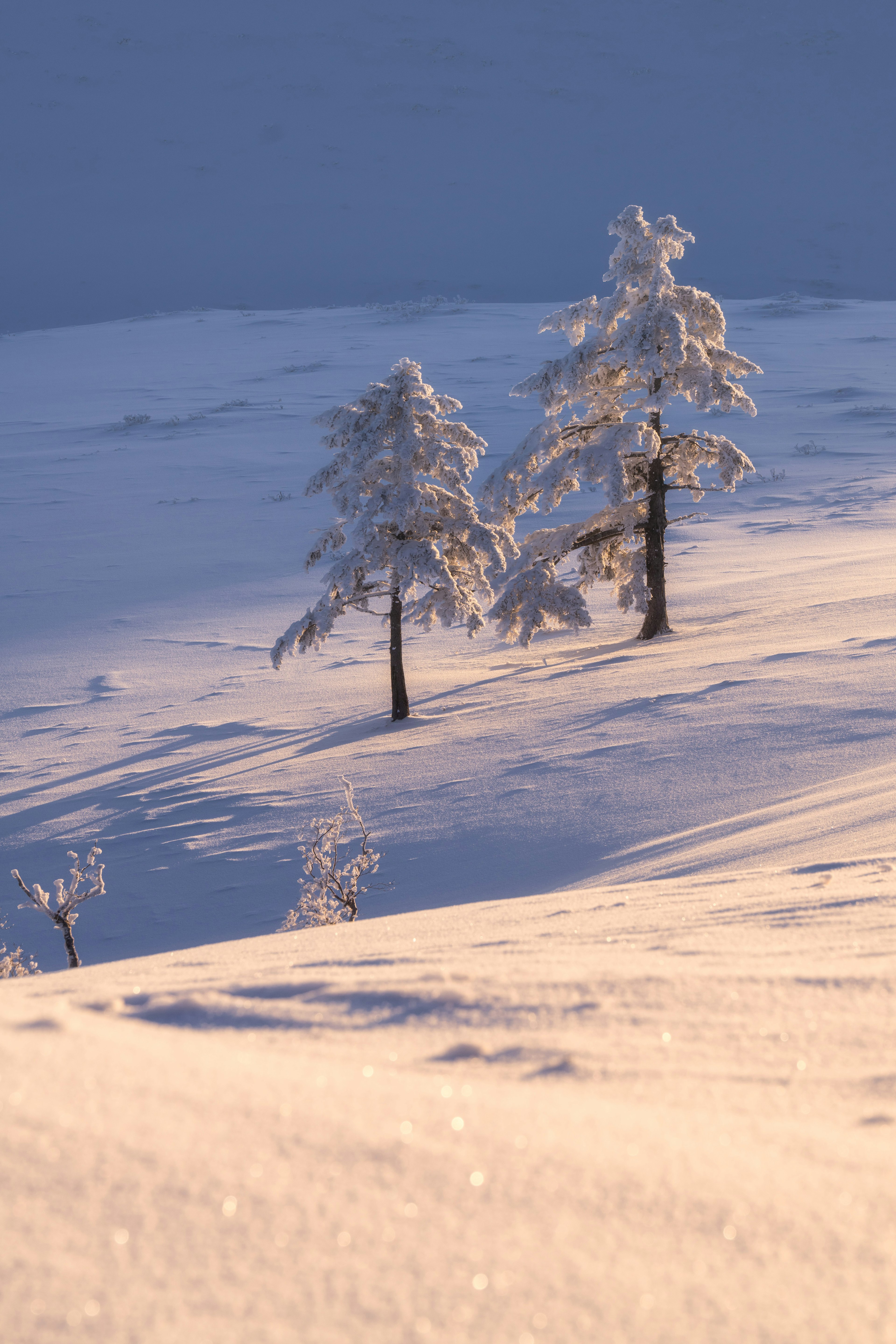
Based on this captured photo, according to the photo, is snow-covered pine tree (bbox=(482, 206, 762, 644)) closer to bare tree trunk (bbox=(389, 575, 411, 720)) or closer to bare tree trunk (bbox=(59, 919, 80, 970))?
bare tree trunk (bbox=(389, 575, 411, 720))

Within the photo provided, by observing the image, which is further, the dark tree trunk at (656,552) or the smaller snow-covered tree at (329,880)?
the dark tree trunk at (656,552)

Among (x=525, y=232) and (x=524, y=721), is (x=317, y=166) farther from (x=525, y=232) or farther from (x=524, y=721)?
(x=524, y=721)

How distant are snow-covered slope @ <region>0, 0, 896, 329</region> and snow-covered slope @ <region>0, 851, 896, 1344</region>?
378 feet

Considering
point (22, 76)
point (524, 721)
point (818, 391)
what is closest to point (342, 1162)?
point (524, 721)

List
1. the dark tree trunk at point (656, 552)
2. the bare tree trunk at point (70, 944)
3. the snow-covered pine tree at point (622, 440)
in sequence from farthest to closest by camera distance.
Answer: the dark tree trunk at point (656, 552), the snow-covered pine tree at point (622, 440), the bare tree trunk at point (70, 944)

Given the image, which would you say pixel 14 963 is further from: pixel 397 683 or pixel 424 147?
pixel 424 147

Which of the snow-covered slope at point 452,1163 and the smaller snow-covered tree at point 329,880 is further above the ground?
the snow-covered slope at point 452,1163

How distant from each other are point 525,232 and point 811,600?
136m

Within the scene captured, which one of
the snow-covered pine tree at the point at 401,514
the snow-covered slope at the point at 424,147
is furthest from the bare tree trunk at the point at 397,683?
the snow-covered slope at the point at 424,147

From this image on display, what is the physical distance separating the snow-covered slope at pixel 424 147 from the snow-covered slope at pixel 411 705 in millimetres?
91804

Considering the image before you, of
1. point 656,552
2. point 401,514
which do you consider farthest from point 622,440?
point 401,514

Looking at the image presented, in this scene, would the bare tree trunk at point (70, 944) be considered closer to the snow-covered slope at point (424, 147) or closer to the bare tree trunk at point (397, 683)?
the bare tree trunk at point (397, 683)

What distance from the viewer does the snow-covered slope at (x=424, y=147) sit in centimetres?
12838

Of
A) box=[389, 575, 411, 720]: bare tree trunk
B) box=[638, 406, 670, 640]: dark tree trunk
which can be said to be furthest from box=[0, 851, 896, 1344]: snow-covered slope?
box=[638, 406, 670, 640]: dark tree trunk
